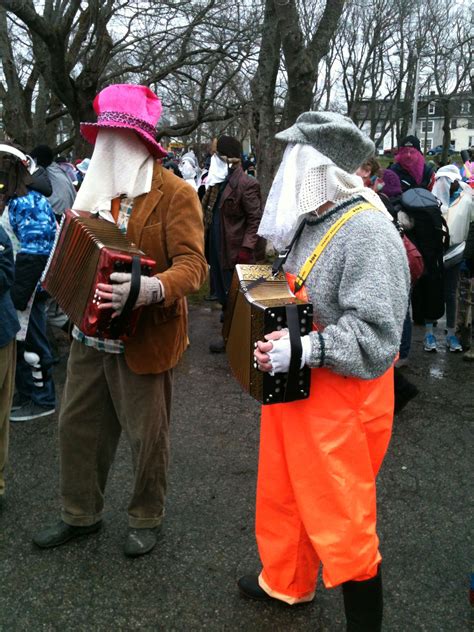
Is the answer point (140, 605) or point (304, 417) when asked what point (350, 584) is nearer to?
point (304, 417)

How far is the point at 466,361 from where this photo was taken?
5.49 metres

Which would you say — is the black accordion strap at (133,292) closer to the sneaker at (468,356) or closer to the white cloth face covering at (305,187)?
the white cloth face covering at (305,187)

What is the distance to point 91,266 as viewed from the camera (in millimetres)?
2164

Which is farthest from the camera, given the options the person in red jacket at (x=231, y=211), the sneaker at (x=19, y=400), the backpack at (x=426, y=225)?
the person in red jacket at (x=231, y=211)

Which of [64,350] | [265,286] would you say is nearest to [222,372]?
[64,350]

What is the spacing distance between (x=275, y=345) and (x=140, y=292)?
0.67 meters

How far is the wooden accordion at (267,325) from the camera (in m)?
1.75

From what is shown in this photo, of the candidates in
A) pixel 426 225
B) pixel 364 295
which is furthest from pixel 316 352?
pixel 426 225

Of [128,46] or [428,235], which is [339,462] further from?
[128,46]

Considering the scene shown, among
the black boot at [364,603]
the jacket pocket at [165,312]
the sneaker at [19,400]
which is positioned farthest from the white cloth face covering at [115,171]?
the sneaker at [19,400]

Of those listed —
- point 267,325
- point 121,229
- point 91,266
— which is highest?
point 121,229

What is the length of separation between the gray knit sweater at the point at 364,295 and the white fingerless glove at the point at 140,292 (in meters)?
0.69

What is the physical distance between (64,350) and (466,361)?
12.8ft

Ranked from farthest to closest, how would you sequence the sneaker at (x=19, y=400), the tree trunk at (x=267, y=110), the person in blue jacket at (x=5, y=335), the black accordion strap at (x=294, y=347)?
the tree trunk at (x=267, y=110), the sneaker at (x=19, y=400), the person in blue jacket at (x=5, y=335), the black accordion strap at (x=294, y=347)
